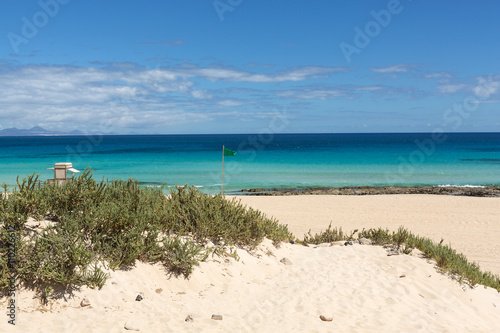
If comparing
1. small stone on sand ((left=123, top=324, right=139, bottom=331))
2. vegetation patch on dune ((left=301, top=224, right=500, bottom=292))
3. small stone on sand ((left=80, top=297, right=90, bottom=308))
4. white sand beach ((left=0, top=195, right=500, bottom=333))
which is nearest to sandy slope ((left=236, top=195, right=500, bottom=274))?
vegetation patch on dune ((left=301, top=224, right=500, bottom=292))

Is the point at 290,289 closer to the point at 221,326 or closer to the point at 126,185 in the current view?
the point at 221,326

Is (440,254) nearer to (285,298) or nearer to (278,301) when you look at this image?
(285,298)

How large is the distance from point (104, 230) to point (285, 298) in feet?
11.1

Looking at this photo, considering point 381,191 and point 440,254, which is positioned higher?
point 440,254

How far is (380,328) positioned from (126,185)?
5.96 meters

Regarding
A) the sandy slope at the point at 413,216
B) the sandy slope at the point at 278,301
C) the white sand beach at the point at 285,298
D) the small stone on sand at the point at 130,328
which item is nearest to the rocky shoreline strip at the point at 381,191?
the sandy slope at the point at 413,216

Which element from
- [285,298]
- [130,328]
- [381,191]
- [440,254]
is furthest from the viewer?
[381,191]

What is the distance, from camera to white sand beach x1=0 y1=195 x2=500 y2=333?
5730mm

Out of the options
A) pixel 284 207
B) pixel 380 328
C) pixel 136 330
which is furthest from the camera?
pixel 284 207

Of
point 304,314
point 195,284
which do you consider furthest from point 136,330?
point 304,314

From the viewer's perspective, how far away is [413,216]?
20031mm

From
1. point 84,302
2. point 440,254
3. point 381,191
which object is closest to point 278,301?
point 84,302

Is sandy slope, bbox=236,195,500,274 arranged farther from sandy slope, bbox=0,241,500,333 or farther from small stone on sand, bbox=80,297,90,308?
small stone on sand, bbox=80,297,90,308

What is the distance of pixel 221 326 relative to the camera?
5.75m
